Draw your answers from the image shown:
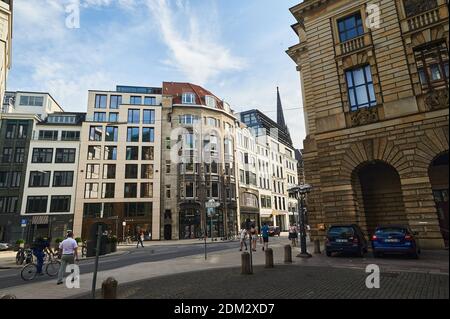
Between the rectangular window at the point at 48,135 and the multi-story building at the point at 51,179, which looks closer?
the multi-story building at the point at 51,179

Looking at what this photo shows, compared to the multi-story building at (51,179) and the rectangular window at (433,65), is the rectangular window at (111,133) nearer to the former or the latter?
the multi-story building at (51,179)

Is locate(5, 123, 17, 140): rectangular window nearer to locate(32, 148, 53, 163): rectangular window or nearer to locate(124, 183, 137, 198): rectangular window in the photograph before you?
locate(32, 148, 53, 163): rectangular window

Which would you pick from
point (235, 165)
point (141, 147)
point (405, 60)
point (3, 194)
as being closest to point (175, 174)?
point (141, 147)

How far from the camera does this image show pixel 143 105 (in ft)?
168

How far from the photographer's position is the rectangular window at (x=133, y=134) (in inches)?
1944

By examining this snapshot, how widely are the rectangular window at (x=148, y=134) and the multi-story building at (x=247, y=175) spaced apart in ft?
53.4

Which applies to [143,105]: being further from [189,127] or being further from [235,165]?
[235,165]

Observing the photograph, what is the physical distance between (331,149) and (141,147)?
38.1 m

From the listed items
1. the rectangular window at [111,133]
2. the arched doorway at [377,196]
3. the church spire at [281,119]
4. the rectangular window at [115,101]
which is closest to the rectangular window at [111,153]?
the rectangular window at [111,133]

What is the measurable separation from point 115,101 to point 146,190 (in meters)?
17.9

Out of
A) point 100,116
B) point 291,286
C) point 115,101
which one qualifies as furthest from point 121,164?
point 291,286

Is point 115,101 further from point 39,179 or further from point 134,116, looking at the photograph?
point 39,179

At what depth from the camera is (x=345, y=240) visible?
13742mm

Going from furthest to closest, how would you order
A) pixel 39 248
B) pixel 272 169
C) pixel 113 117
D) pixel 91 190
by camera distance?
pixel 272 169 < pixel 113 117 < pixel 91 190 < pixel 39 248
